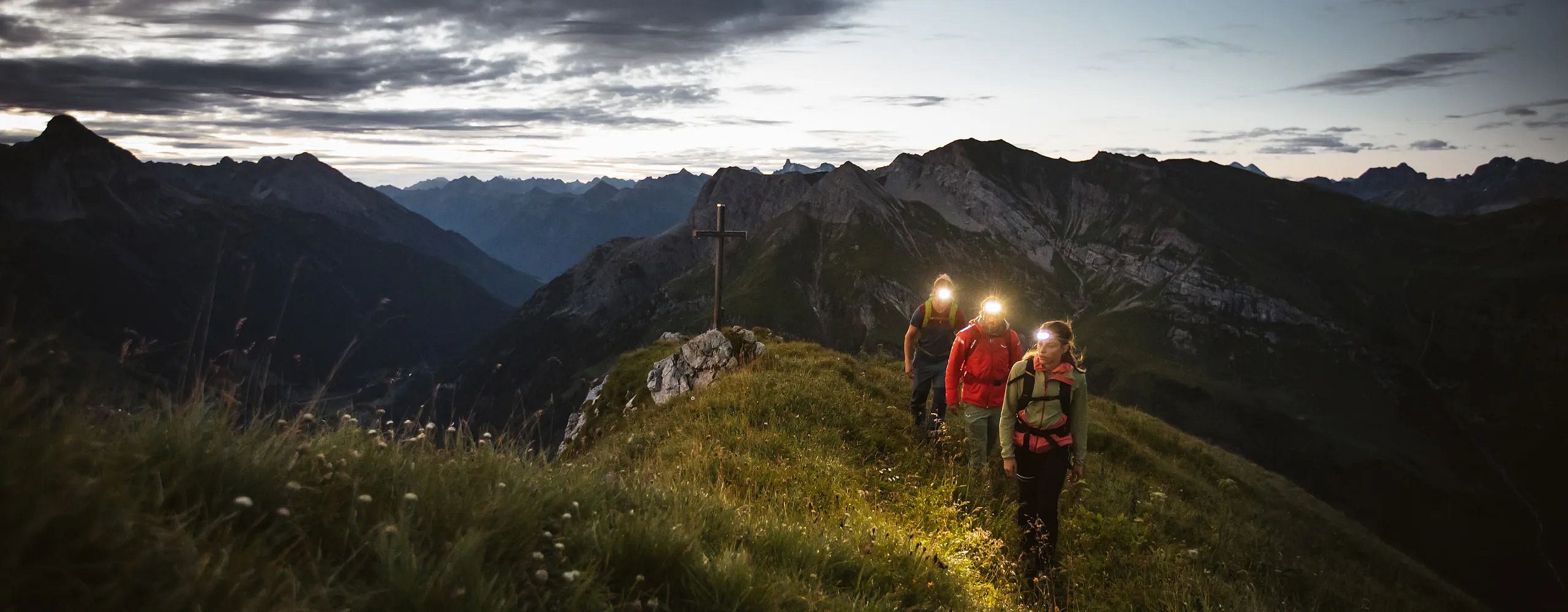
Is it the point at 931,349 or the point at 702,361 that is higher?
the point at 931,349

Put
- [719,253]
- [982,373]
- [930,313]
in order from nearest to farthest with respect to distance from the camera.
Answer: [982,373]
[930,313]
[719,253]

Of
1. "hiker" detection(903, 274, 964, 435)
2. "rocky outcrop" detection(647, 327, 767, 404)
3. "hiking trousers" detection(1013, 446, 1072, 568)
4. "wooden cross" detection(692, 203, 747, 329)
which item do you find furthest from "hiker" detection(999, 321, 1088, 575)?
"wooden cross" detection(692, 203, 747, 329)

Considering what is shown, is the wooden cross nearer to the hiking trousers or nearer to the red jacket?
the red jacket

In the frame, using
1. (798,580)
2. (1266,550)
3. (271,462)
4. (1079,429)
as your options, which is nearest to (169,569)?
(271,462)

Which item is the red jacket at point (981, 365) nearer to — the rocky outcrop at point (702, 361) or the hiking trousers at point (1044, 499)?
the hiking trousers at point (1044, 499)

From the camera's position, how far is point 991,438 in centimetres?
1108

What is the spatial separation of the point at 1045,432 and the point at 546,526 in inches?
258

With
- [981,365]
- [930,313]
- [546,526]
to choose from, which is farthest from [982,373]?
[546,526]

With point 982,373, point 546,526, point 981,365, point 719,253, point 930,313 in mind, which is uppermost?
point 719,253

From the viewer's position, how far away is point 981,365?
35.2 feet

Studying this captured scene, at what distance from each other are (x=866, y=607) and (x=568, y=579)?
195 centimetres

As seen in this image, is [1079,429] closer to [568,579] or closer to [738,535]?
[738,535]

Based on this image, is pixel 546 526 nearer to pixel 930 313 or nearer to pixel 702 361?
pixel 930 313

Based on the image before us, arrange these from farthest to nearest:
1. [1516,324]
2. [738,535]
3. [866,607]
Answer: [1516,324], [738,535], [866,607]
